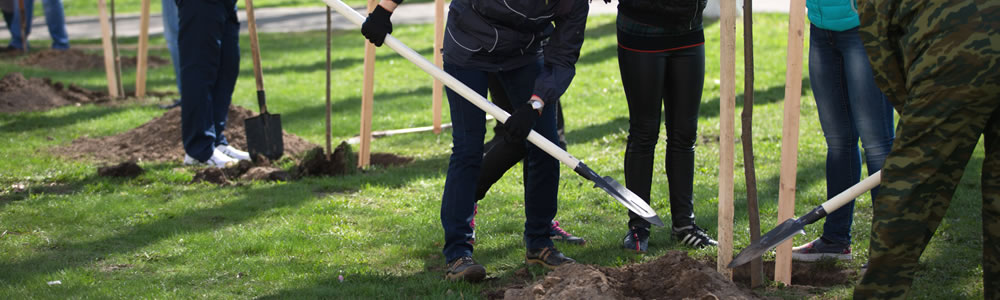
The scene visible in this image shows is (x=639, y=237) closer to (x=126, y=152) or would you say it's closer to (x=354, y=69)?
(x=126, y=152)

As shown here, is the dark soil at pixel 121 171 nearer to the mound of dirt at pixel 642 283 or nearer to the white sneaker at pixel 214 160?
the white sneaker at pixel 214 160

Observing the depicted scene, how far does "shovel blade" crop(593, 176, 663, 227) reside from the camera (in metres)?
4.23

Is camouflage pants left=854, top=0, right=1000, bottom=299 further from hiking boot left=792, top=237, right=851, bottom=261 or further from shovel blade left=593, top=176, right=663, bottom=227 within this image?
hiking boot left=792, top=237, right=851, bottom=261

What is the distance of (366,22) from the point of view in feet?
14.5

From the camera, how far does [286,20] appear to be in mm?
19297

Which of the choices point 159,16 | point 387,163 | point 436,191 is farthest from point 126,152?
point 159,16

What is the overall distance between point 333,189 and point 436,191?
71 cm

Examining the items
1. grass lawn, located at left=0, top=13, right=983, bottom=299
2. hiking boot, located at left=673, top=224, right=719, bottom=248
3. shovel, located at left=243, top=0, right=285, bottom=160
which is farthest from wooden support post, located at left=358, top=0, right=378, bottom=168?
hiking boot, located at left=673, top=224, right=719, bottom=248

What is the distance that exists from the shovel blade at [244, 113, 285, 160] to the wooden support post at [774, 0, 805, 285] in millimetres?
4057

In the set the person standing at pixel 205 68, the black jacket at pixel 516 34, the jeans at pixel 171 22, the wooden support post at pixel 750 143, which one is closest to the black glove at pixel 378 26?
the black jacket at pixel 516 34

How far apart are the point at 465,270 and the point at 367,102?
107 inches

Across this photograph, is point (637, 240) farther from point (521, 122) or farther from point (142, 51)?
point (142, 51)

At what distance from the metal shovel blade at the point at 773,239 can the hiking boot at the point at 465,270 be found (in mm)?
1131

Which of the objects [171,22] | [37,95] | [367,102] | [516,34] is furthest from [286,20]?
[516,34]
